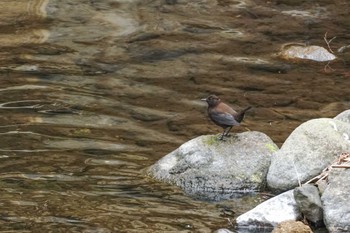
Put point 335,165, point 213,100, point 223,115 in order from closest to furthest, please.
→ point 335,165 < point 223,115 < point 213,100

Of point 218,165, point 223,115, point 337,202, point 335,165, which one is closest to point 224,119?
point 223,115

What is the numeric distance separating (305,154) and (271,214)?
33.5 inches

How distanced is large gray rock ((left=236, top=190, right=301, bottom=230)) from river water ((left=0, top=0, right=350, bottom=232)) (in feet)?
0.81

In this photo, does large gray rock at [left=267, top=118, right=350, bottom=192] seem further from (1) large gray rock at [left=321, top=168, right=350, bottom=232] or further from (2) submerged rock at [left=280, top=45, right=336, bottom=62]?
(2) submerged rock at [left=280, top=45, right=336, bottom=62]

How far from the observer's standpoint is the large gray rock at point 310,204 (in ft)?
21.9

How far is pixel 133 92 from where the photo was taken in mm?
11031

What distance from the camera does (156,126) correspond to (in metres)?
9.60

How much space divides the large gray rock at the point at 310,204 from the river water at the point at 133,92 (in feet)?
2.23

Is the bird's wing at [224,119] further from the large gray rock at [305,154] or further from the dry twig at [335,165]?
the dry twig at [335,165]

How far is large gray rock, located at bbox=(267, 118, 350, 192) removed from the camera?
289 inches

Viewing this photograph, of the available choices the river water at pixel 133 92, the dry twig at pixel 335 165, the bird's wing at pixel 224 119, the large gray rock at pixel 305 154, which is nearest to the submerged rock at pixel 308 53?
the river water at pixel 133 92

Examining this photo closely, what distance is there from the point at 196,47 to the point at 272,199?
685 cm

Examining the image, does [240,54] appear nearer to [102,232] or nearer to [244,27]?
[244,27]

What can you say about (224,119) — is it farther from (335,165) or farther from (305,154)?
(335,165)
